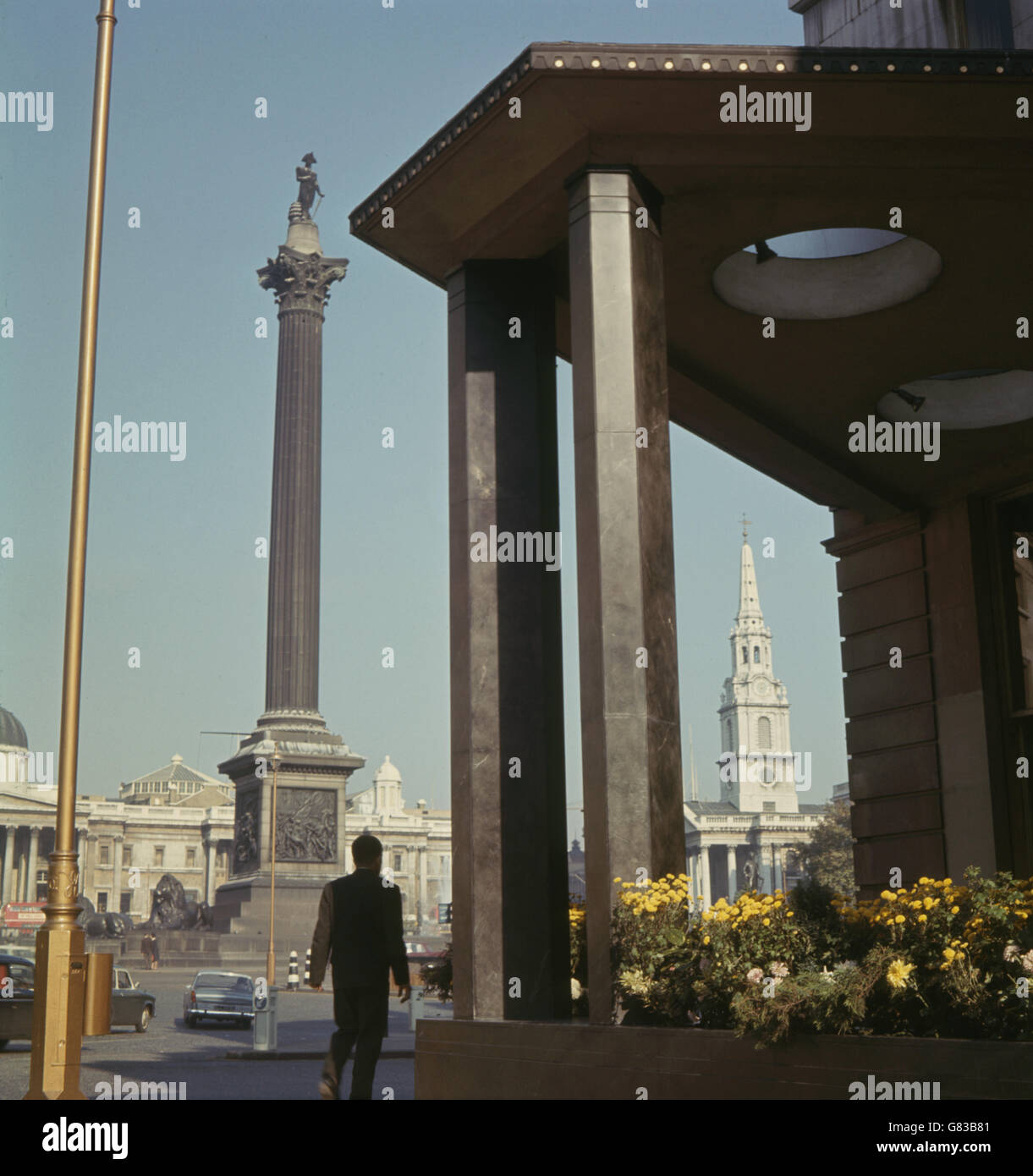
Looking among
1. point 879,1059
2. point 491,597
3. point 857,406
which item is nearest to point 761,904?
point 879,1059

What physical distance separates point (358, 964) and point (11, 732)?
17472cm

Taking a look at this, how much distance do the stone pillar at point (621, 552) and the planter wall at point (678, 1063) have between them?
0.58 metres

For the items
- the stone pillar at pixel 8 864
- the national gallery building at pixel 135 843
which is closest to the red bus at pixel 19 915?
the national gallery building at pixel 135 843

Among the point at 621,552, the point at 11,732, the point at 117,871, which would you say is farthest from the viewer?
the point at 11,732

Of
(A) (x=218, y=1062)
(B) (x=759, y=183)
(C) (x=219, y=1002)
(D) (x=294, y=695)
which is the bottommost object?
(A) (x=218, y=1062)

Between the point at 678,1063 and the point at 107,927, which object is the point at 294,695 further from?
the point at 678,1063

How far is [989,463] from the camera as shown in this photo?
72.8ft

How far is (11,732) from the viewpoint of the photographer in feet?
570

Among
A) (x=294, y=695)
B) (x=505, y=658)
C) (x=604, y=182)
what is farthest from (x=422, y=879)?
(x=604, y=182)

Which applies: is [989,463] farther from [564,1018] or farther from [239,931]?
[239,931]

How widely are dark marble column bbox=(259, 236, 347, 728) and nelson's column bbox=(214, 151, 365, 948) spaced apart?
5 centimetres

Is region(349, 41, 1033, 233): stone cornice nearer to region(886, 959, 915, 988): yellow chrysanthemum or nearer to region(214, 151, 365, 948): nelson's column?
region(886, 959, 915, 988): yellow chrysanthemum

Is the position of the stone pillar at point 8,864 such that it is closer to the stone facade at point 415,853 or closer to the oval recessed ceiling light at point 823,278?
the stone facade at point 415,853

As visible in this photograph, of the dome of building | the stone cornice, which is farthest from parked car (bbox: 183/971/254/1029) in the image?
the dome of building
